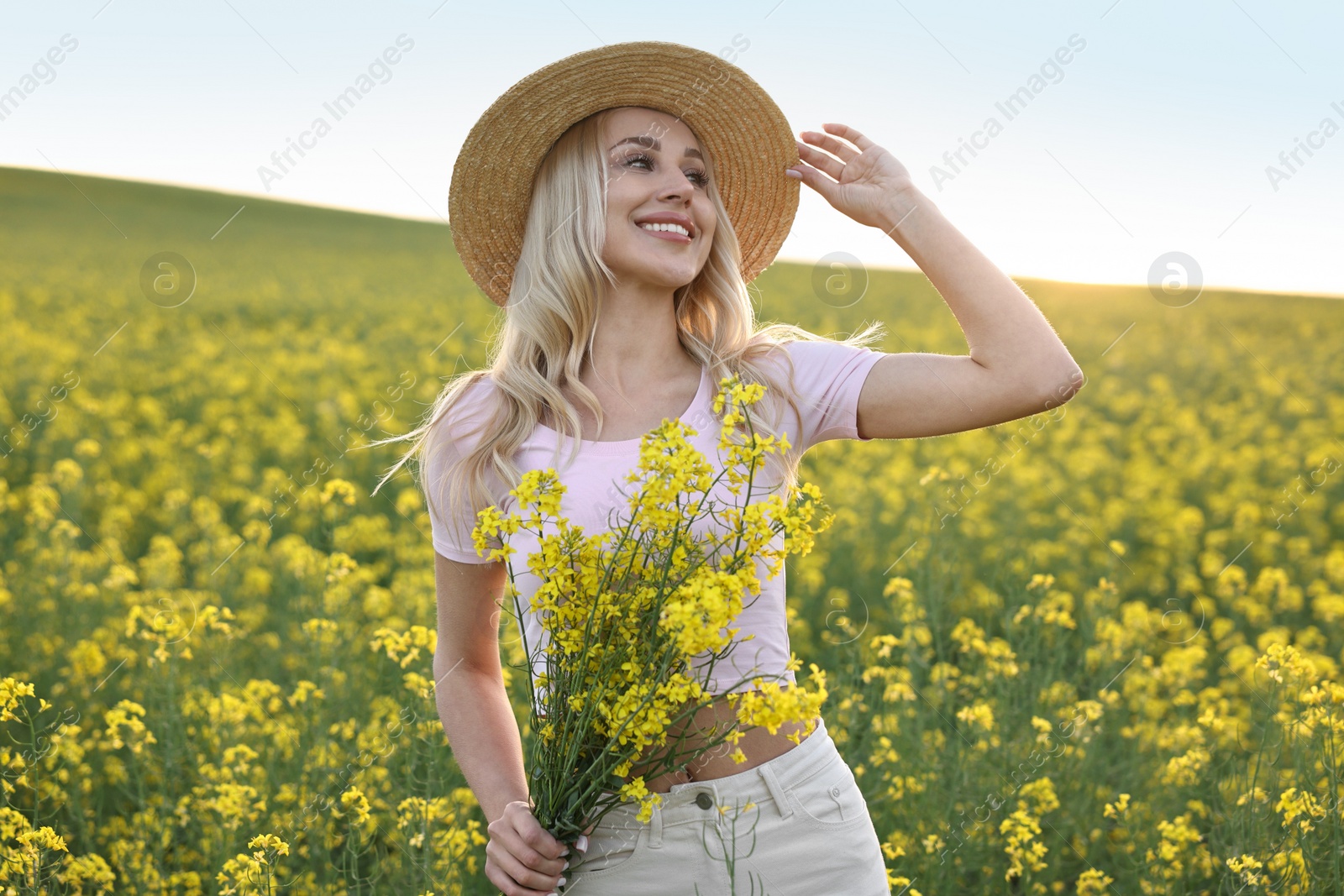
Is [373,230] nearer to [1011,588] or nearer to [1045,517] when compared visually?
[1045,517]

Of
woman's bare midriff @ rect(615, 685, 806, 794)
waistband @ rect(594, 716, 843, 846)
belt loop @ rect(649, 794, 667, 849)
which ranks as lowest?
belt loop @ rect(649, 794, 667, 849)

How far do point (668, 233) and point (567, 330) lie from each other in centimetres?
29

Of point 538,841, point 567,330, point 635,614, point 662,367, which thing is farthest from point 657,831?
point 567,330

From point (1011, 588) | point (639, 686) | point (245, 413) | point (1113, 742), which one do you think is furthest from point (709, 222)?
point (245, 413)

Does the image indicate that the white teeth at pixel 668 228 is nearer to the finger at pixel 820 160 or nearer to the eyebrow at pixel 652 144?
the eyebrow at pixel 652 144

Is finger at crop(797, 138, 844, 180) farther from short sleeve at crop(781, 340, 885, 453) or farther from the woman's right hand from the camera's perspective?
the woman's right hand

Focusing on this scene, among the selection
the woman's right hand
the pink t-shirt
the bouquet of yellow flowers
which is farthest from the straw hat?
the woman's right hand

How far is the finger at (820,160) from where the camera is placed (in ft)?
6.61

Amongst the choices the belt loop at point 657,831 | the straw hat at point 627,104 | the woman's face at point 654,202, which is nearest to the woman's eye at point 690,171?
the woman's face at point 654,202

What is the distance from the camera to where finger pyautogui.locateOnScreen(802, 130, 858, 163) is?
6.56ft

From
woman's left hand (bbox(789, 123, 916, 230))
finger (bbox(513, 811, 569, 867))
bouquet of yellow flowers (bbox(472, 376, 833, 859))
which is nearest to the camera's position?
bouquet of yellow flowers (bbox(472, 376, 833, 859))

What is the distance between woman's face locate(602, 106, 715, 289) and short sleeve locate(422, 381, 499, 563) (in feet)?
1.28

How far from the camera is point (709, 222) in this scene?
2039mm

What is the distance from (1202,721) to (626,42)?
92.6 inches
